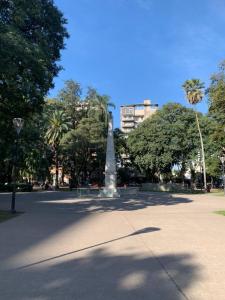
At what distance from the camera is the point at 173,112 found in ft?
232

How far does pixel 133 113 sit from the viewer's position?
16612 centimetres

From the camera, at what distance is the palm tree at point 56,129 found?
74.0 m

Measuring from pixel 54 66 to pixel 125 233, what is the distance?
12392mm

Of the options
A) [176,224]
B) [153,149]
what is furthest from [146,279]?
[153,149]

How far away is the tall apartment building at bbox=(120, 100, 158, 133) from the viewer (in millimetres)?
164250

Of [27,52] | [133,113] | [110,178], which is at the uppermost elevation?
[133,113]

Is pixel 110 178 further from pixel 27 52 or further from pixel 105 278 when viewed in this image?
pixel 105 278

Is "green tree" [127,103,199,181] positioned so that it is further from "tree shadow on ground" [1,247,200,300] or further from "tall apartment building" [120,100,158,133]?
"tall apartment building" [120,100,158,133]

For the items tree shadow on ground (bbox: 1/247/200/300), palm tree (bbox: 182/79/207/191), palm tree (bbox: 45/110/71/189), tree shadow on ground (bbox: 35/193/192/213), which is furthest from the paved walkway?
palm tree (bbox: 45/110/71/189)

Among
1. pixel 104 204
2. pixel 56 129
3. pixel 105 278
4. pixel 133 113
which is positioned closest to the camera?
pixel 105 278

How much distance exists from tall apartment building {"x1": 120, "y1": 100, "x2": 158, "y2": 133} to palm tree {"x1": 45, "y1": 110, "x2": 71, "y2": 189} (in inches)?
3406

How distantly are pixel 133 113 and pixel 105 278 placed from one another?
159816 mm

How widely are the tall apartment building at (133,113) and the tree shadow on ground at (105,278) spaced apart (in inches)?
6020

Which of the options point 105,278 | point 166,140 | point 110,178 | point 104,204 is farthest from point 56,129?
point 105,278
